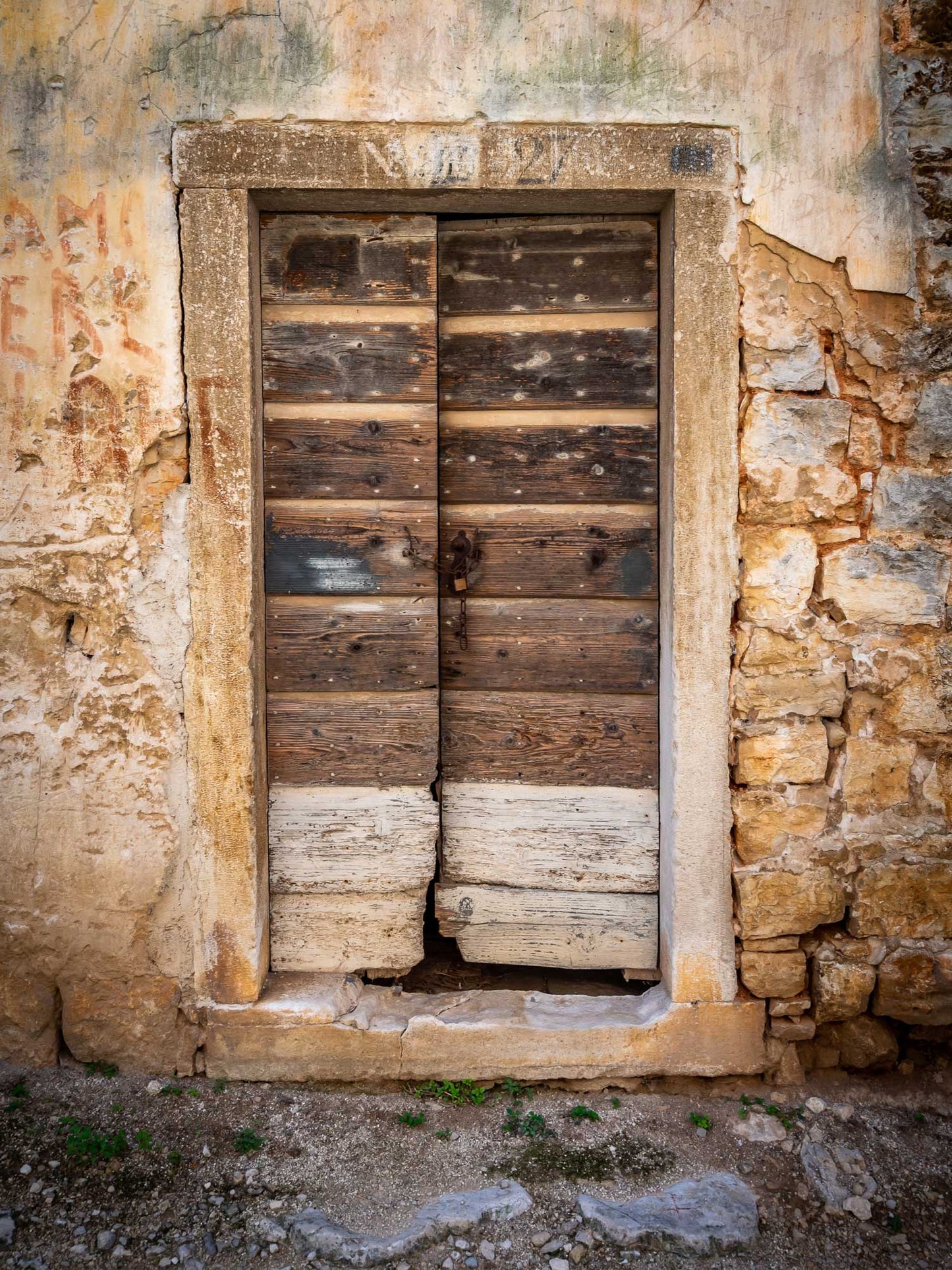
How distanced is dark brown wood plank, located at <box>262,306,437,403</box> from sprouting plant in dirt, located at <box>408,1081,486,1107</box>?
1.94 m

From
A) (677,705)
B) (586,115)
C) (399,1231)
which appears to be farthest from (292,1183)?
(586,115)

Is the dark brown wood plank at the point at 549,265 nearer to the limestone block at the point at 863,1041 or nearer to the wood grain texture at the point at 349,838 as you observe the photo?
the wood grain texture at the point at 349,838

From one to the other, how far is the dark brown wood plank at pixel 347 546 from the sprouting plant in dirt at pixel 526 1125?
4.83 feet

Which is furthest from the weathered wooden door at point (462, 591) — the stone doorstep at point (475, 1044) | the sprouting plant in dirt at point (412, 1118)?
the sprouting plant in dirt at point (412, 1118)

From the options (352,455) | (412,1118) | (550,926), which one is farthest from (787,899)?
(352,455)

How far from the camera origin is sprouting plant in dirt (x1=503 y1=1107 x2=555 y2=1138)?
2244 millimetres

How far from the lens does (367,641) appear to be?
8.03ft

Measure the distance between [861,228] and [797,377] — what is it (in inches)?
16.0

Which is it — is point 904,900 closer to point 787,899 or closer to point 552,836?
point 787,899

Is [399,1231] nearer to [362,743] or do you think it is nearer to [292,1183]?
[292,1183]

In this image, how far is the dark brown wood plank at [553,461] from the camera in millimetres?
2422

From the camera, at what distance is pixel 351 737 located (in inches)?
97.6

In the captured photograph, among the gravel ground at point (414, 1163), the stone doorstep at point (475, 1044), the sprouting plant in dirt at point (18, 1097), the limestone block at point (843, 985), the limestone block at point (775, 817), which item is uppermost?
the limestone block at point (775, 817)

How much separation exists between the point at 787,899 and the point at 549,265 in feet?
6.19
